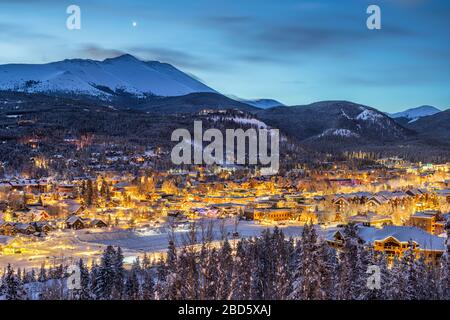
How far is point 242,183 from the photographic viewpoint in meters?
58.3

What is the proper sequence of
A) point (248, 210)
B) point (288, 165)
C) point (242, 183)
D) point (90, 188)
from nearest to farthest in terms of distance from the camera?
point (248, 210) < point (90, 188) < point (242, 183) < point (288, 165)

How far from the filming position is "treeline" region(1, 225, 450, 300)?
30.9ft

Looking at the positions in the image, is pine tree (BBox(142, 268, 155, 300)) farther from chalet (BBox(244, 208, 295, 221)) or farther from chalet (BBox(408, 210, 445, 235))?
chalet (BBox(244, 208, 295, 221))

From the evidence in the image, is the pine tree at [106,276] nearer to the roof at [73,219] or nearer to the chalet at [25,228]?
the chalet at [25,228]

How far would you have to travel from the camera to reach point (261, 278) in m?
16.0

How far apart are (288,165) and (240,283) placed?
209ft

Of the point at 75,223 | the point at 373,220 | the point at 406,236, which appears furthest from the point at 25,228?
the point at 406,236

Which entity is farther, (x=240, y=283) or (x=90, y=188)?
(x=90, y=188)

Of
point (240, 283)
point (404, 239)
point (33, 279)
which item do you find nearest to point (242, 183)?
point (404, 239)

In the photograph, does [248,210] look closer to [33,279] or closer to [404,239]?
[404,239]

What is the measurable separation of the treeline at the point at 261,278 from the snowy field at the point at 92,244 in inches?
120
